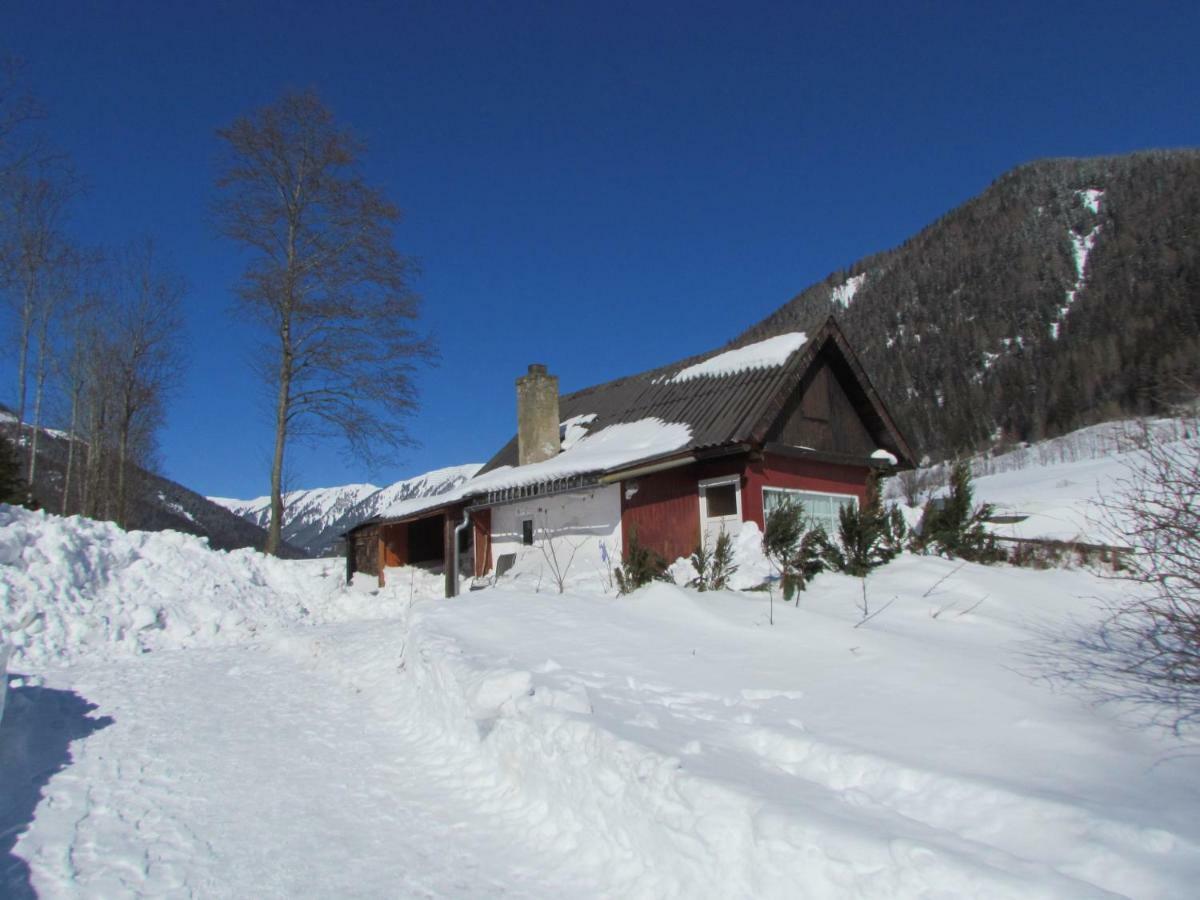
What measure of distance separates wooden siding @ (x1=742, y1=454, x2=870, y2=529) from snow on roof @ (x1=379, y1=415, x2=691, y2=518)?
4.80ft

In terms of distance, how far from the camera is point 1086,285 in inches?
4744

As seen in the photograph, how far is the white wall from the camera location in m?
15.7

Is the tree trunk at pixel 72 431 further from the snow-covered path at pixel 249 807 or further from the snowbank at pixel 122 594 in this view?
the snow-covered path at pixel 249 807

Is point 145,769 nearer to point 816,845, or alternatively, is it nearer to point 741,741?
point 741,741

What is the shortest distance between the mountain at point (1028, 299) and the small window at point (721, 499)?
171 ft


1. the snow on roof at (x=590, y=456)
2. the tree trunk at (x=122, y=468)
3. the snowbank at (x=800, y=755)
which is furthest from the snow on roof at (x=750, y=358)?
the tree trunk at (x=122, y=468)

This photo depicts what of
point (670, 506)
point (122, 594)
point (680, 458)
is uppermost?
point (680, 458)

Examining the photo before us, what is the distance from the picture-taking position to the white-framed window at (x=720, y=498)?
567 inches

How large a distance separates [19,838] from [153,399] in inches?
1114

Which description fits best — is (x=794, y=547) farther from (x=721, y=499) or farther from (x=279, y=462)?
(x=279, y=462)

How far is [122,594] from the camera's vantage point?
38.1 feet

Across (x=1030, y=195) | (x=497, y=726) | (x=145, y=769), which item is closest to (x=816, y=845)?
(x=497, y=726)

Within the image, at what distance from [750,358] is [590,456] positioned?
3.94m

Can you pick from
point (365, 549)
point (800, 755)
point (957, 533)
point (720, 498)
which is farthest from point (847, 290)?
point (800, 755)
